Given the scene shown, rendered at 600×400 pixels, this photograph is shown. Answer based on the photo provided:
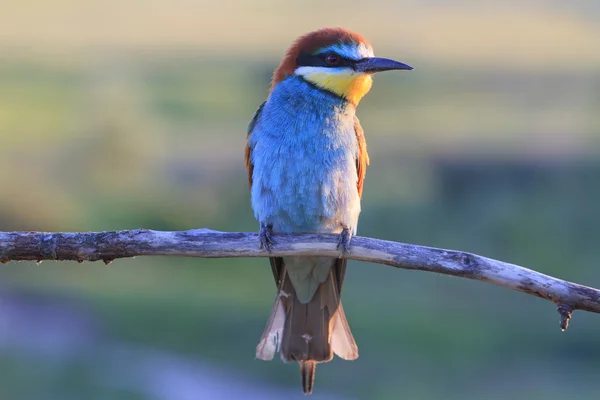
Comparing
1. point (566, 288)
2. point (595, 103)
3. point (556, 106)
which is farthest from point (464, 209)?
point (566, 288)

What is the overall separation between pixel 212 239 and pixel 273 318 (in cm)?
58

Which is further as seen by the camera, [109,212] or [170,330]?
[109,212]

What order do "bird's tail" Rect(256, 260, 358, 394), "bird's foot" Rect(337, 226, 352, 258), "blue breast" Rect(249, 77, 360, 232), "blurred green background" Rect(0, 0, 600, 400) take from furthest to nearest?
"blurred green background" Rect(0, 0, 600, 400)
"bird's tail" Rect(256, 260, 358, 394)
"blue breast" Rect(249, 77, 360, 232)
"bird's foot" Rect(337, 226, 352, 258)

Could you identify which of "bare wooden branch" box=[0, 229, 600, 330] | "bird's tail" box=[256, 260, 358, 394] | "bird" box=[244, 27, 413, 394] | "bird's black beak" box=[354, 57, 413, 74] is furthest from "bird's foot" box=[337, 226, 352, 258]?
"bird's black beak" box=[354, 57, 413, 74]

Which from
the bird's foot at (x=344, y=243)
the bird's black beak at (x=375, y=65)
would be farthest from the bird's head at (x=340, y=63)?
the bird's foot at (x=344, y=243)

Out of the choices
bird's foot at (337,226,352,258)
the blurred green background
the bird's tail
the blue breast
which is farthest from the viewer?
the blurred green background

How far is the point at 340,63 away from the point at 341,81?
47 millimetres

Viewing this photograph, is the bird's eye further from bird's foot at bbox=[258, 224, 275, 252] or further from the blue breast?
bird's foot at bbox=[258, 224, 275, 252]

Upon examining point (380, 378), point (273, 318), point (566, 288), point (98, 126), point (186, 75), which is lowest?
point (380, 378)

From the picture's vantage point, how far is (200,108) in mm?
6113

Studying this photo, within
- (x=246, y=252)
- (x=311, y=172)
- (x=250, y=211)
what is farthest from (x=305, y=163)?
(x=250, y=211)

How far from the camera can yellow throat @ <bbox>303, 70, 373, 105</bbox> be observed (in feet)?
7.90

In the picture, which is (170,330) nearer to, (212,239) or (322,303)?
(322,303)

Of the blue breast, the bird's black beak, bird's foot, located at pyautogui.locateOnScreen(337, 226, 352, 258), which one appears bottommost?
bird's foot, located at pyautogui.locateOnScreen(337, 226, 352, 258)
